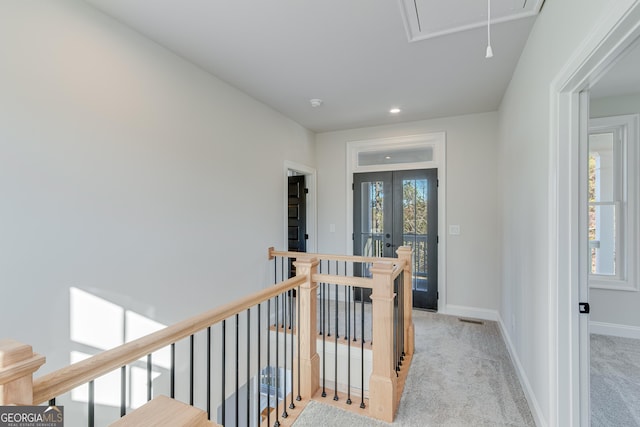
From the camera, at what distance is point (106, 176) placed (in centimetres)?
194

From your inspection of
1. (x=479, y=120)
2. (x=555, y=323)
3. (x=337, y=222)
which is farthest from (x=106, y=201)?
(x=479, y=120)

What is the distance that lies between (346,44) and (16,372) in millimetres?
2483

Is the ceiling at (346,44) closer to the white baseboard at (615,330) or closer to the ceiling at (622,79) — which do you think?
the ceiling at (622,79)

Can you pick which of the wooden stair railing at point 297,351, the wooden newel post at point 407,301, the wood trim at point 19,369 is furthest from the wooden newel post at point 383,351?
the wood trim at point 19,369

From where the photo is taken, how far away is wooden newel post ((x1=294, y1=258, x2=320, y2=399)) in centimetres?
212

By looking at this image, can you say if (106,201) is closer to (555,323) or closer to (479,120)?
(555,323)

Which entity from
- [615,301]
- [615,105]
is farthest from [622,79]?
[615,301]

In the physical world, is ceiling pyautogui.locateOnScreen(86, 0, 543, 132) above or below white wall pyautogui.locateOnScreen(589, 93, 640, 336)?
above

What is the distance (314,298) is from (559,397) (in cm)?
147

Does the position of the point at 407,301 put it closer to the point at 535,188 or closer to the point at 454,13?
the point at 535,188

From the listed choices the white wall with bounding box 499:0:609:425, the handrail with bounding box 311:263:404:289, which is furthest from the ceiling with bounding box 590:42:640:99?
the handrail with bounding box 311:263:404:289

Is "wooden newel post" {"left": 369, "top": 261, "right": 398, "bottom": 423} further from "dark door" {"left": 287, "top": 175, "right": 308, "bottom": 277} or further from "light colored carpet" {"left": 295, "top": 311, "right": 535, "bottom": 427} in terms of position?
"dark door" {"left": 287, "top": 175, "right": 308, "bottom": 277}
